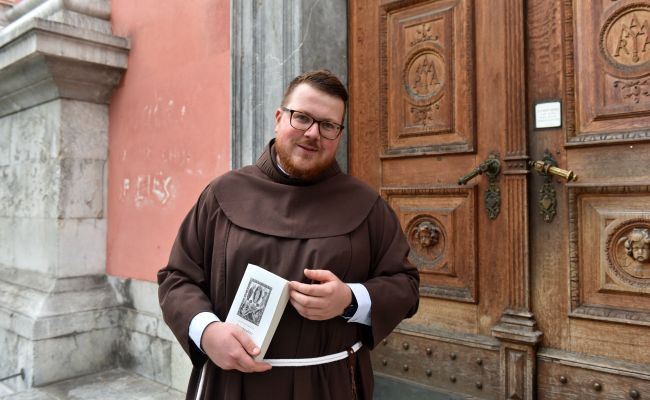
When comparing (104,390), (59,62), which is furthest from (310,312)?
(59,62)

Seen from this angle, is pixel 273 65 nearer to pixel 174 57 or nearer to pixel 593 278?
pixel 174 57

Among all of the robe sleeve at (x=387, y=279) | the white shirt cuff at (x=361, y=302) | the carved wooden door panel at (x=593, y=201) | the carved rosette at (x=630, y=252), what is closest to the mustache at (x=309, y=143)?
the robe sleeve at (x=387, y=279)

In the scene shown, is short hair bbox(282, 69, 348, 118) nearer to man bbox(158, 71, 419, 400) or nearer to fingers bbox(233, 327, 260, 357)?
man bbox(158, 71, 419, 400)

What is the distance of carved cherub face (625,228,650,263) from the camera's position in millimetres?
2023

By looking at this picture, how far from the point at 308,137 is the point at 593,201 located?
1.37 metres

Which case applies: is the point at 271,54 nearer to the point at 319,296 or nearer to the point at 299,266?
the point at 299,266

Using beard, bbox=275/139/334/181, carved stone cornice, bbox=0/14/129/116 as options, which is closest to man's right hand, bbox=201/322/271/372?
beard, bbox=275/139/334/181

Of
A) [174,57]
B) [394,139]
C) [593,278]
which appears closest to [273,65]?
[394,139]

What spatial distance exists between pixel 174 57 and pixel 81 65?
824mm

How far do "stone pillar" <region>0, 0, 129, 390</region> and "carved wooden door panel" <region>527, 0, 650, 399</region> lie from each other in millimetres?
3175

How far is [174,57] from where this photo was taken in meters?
3.63

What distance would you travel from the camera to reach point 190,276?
158cm

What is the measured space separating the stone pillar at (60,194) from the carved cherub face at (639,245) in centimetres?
354

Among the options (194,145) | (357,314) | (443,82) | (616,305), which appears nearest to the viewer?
(357,314)
